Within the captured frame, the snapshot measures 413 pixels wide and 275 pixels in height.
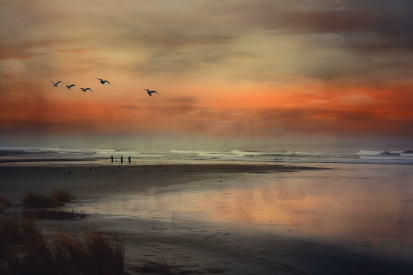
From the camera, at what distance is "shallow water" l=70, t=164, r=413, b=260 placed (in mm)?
11461

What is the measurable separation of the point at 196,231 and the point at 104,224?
2.85 meters

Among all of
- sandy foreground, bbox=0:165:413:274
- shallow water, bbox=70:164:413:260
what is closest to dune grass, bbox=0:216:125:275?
sandy foreground, bbox=0:165:413:274

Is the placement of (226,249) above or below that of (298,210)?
below

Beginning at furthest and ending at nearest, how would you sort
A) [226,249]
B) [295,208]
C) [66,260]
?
[295,208]
[226,249]
[66,260]

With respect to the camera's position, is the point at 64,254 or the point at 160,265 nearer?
the point at 64,254

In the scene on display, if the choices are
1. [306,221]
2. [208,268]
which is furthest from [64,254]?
[306,221]

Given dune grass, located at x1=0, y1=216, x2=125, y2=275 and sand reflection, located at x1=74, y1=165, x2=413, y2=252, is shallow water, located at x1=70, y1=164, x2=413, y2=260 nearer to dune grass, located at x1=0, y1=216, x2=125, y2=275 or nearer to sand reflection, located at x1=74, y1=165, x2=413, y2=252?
sand reflection, located at x1=74, y1=165, x2=413, y2=252

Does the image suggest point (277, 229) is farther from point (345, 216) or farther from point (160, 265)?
point (160, 265)

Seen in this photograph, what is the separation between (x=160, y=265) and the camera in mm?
8312

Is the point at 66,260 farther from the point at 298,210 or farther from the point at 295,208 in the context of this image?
the point at 295,208

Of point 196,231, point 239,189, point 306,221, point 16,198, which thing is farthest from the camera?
point 239,189

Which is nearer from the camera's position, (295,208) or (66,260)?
(66,260)

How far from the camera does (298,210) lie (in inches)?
634

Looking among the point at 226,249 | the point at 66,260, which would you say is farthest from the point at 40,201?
the point at 66,260
